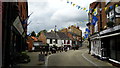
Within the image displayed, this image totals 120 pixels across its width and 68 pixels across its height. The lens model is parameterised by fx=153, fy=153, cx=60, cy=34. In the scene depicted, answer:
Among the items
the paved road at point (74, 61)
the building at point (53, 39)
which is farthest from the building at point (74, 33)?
the paved road at point (74, 61)

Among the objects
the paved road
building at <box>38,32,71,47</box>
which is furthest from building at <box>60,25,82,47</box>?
the paved road

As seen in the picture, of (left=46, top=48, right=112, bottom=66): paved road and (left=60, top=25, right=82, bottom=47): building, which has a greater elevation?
(left=60, top=25, right=82, bottom=47): building

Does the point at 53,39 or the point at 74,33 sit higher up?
the point at 74,33

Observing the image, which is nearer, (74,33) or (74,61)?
(74,61)

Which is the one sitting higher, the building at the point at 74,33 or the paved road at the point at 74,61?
the building at the point at 74,33

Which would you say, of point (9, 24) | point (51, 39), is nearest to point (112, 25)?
point (9, 24)

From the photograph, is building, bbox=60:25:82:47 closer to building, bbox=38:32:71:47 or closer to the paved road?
building, bbox=38:32:71:47

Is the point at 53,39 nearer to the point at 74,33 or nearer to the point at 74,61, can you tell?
the point at 74,33

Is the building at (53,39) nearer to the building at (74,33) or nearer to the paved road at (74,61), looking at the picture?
the building at (74,33)

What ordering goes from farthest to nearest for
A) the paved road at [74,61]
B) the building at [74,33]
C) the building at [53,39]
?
1. the building at [74,33]
2. the building at [53,39]
3. the paved road at [74,61]

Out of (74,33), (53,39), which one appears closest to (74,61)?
(53,39)

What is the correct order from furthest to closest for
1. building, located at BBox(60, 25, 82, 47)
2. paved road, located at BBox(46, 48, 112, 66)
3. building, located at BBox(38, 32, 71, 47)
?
building, located at BBox(60, 25, 82, 47) < building, located at BBox(38, 32, 71, 47) < paved road, located at BBox(46, 48, 112, 66)

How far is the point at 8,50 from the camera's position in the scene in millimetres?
9203

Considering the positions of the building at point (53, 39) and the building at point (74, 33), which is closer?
the building at point (53, 39)
